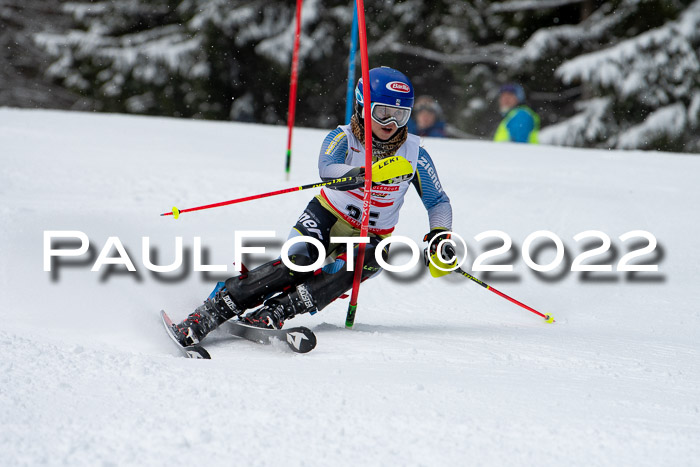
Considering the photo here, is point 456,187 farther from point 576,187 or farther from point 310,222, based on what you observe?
point 310,222

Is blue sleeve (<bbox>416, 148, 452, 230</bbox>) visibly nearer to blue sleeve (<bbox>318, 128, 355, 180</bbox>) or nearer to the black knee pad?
blue sleeve (<bbox>318, 128, 355, 180</bbox>)

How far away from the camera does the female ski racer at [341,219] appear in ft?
10.6

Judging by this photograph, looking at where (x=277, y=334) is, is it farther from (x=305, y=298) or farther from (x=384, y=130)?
(x=384, y=130)

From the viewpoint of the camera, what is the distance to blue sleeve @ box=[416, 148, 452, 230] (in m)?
3.59

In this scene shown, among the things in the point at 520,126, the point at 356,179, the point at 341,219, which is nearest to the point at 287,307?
the point at 341,219

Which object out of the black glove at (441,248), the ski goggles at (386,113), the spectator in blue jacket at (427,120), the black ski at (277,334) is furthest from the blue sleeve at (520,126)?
the black ski at (277,334)

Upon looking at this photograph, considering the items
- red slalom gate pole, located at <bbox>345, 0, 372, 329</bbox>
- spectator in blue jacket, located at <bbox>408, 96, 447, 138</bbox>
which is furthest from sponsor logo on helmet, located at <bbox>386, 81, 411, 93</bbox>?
spectator in blue jacket, located at <bbox>408, 96, 447, 138</bbox>

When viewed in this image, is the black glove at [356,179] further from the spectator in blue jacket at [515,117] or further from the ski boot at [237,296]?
the spectator in blue jacket at [515,117]

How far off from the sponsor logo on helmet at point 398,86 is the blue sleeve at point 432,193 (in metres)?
0.33

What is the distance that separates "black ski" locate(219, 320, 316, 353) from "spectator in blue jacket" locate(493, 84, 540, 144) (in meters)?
5.65

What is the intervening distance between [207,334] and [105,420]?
1290mm

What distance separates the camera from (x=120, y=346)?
2.98 meters

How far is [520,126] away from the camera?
29.0 feet

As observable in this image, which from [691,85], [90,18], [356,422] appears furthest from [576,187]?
[90,18]
